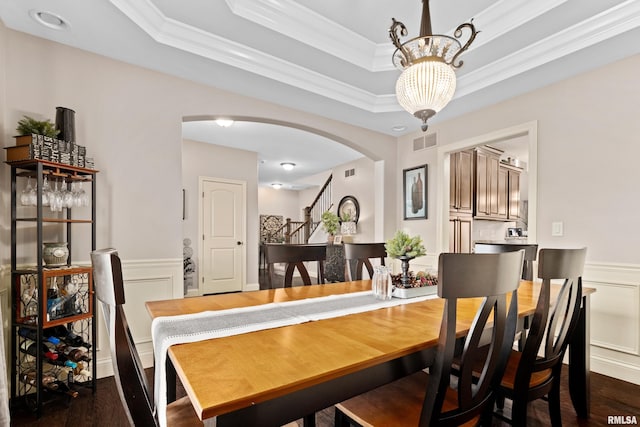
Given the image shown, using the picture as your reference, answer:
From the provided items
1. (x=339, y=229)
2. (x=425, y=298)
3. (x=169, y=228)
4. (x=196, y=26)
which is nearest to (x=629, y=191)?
(x=425, y=298)

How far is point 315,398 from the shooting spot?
0.82 meters

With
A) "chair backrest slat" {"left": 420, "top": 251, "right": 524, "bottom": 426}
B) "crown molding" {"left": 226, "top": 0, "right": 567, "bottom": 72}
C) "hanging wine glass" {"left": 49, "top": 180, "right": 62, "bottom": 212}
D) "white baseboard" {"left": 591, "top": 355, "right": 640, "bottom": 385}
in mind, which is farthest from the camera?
"white baseboard" {"left": 591, "top": 355, "right": 640, "bottom": 385}

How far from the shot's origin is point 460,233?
14.2ft

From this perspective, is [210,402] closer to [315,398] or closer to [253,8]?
[315,398]

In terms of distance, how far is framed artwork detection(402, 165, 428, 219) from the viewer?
4.09 meters

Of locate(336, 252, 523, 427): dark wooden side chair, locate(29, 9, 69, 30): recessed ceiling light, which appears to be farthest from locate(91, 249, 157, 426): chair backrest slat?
locate(29, 9, 69, 30): recessed ceiling light

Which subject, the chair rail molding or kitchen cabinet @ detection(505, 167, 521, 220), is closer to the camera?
the chair rail molding

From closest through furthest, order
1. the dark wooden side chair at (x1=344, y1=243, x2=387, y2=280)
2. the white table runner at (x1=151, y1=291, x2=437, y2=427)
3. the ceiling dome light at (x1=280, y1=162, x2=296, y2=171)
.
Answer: the white table runner at (x1=151, y1=291, x2=437, y2=427) → the dark wooden side chair at (x1=344, y1=243, x2=387, y2=280) → the ceiling dome light at (x1=280, y1=162, x2=296, y2=171)

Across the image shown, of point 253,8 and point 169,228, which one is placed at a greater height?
point 253,8

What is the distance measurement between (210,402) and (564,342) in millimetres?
1741

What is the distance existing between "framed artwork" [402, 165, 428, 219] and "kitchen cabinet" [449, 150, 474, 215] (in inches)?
14.6

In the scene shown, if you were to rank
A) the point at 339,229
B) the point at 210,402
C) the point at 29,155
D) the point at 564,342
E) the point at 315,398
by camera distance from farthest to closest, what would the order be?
1. the point at 339,229
2. the point at 29,155
3. the point at 564,342
4. the point at 315,398
5. the point at 210,402

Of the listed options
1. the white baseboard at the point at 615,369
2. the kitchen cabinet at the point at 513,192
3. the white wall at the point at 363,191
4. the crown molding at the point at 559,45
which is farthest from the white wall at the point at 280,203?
the white baseboard at the point at 615,369

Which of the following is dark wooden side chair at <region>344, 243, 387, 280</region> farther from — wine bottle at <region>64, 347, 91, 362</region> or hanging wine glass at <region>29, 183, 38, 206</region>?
hanging wine glass at <region>29, 183, 38, 206</region>
